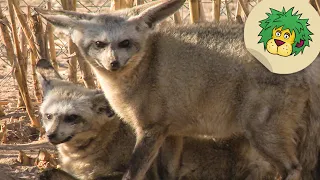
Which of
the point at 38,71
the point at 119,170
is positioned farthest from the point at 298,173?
the point at 38,71

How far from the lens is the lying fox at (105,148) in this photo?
6234 mm

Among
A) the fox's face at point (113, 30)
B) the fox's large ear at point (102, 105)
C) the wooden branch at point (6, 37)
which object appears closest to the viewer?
the fox's face at point (113, 30)

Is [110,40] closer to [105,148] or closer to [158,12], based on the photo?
[158,12]

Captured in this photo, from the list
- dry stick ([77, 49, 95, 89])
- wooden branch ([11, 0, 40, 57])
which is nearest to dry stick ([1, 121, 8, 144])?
wooden branch ([11, 0, 40, 57])

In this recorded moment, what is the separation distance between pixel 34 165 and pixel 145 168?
4.70 ft

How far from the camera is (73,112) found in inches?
244

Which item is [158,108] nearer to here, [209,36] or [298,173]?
[209,36]

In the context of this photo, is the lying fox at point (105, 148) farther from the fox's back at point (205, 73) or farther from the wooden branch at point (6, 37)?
the wooden branch at point (6, 37)

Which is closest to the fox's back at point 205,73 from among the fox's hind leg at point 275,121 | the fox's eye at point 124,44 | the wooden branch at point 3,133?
the fox's hind leg at point 275,121

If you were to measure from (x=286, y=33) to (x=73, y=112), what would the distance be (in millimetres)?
1722

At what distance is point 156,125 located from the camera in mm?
5961

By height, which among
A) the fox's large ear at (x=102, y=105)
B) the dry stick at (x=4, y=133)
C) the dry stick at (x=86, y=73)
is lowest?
the dry stick at (x=4, y=133)

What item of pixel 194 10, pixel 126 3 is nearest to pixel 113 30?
pixel 126 3

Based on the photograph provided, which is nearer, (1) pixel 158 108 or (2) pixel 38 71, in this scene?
(1) pixel 158 108
